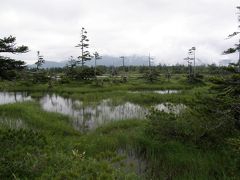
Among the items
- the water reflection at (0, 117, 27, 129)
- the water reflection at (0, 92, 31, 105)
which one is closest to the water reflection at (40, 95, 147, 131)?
the water reflection at (0, 117, 27, 129)

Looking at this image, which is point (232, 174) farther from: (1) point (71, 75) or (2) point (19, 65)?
(1) point (71, 75)

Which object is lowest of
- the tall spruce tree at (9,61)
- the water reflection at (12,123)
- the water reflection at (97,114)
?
the water reflection at (97,114)

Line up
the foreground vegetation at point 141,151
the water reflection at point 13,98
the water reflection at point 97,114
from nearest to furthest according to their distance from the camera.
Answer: the foreground vegetation at point 141,151, the water reflection at point 97,114, the water reflection at point 13,98

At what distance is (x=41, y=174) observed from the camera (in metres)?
6.77

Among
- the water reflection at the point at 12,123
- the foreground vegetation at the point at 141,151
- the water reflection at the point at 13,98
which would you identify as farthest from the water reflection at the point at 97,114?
the water reflection at the point at 13,98

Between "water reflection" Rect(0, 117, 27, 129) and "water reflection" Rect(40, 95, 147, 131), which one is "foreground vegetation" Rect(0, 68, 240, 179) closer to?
"water reflection" Rect(0, 117, 27, 129)

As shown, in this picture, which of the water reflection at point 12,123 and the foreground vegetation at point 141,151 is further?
the water reflection at point 12,123

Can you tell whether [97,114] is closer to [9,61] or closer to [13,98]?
[9,61]

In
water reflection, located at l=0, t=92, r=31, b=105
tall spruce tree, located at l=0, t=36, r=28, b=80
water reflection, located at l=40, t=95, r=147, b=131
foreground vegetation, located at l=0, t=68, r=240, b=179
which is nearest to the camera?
foreground vegetation, located at l=0, t=68, r=240, b=179

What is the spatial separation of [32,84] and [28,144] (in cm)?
3582

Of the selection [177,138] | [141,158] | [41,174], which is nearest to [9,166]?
[41,174]

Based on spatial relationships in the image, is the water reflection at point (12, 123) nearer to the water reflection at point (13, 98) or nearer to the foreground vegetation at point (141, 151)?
the foreground vegetation at point (141, 151)

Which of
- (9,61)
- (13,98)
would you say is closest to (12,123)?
(9,61)

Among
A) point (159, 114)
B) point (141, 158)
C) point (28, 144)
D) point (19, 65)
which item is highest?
point (19, 65)
